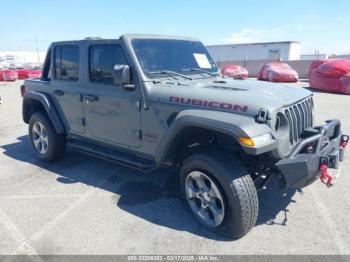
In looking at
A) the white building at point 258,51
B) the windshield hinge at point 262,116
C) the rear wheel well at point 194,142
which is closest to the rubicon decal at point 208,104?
the windshield hinge at point 262,116

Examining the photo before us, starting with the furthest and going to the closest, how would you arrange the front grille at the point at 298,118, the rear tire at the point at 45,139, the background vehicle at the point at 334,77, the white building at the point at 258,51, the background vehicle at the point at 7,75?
the white building at the point at 258,51 → the background vehicle at the point at 7,75 → the background vehicle at the point at 334,77 → the rear tire at the point at 45,139 → the front grille at the point at 298,118

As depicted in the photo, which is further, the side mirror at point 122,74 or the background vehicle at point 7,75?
the background vehicle at point 7,75

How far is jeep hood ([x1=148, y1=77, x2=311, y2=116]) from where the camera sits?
9.80 ft

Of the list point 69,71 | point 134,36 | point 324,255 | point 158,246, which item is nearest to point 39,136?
point 69,71

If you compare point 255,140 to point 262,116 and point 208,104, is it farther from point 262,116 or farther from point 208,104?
point 208,104

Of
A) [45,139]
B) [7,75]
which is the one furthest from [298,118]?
[7,75]

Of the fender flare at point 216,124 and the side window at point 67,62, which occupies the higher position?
the side window at point 67,62

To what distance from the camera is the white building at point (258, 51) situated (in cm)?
4072

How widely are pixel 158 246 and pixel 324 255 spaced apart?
1520mm

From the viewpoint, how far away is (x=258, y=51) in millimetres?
42125

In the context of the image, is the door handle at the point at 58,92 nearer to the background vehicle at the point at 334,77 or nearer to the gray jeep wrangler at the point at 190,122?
the gray jeep wrangler at the point at 190,122

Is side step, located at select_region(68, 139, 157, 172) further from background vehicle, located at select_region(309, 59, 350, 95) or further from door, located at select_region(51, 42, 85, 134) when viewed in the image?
background vehicle, located at select_region(309, 59, 350, 95)

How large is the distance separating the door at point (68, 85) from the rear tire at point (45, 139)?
0.35m

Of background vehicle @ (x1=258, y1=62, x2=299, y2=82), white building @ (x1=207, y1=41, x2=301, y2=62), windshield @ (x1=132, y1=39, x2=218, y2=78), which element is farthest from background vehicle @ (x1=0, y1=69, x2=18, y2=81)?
windshield @ (x1=132, y1=39, x2=218, y2=78)
